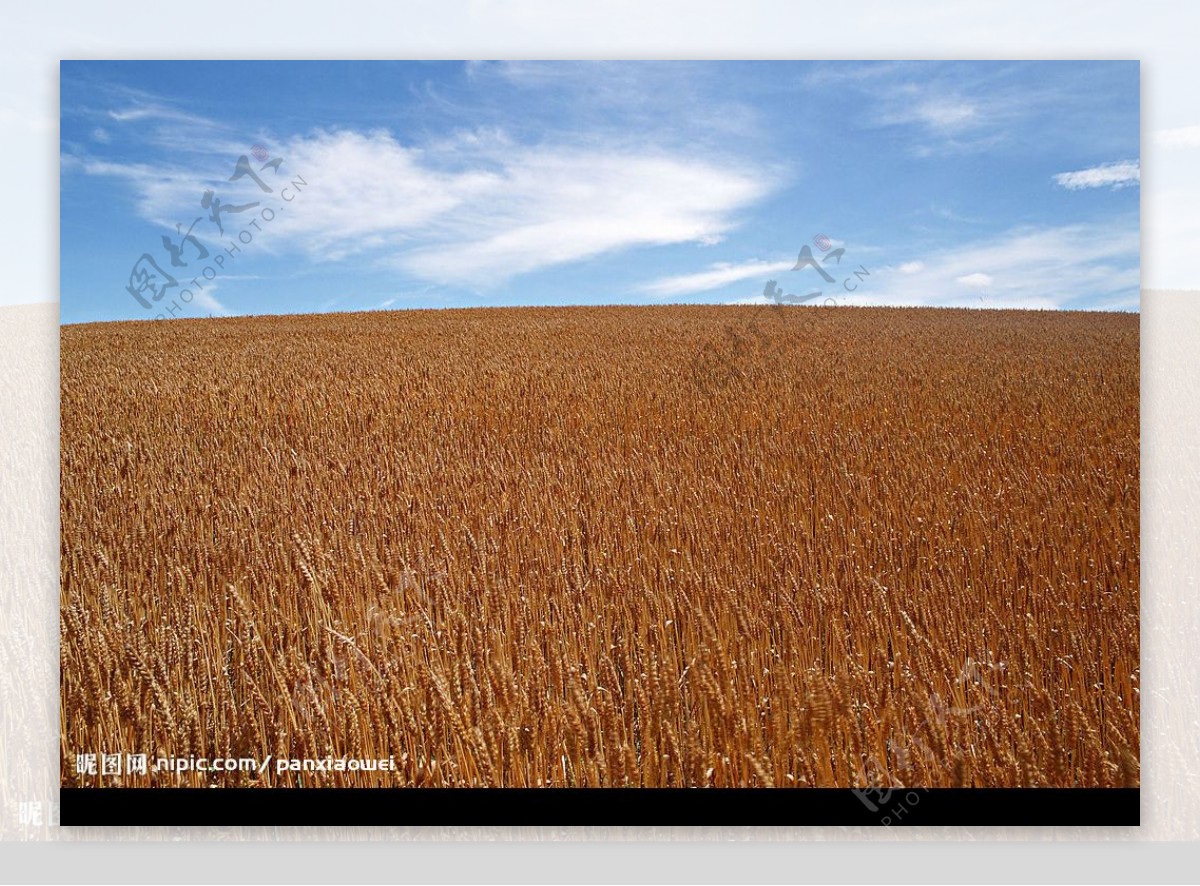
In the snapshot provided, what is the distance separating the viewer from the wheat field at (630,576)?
169cm

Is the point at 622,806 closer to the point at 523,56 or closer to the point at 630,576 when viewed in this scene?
the point at 630,576

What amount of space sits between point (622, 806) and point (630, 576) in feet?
1.91

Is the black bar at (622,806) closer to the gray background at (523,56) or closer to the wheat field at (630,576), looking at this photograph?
the wheat field at (630,576)

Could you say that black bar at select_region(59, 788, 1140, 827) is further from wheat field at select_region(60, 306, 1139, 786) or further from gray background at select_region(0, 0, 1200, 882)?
gray background at select_region(0, 0, 1200, 882)

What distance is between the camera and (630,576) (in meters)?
1.98

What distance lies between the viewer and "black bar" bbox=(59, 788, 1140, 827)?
174 cm

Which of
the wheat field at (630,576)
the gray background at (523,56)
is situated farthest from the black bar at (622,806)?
the gray background at (523,56)

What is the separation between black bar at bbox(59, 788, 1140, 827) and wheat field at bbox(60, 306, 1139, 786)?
52 millimetres

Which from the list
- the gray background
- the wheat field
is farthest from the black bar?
the gray background

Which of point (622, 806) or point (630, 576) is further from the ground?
point (630, 576)

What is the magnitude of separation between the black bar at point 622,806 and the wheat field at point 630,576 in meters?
0.05

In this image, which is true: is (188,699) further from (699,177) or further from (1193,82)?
(1193,82)

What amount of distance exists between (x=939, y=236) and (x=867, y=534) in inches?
36.0

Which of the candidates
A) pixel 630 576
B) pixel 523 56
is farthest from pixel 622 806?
pixel 523 56
